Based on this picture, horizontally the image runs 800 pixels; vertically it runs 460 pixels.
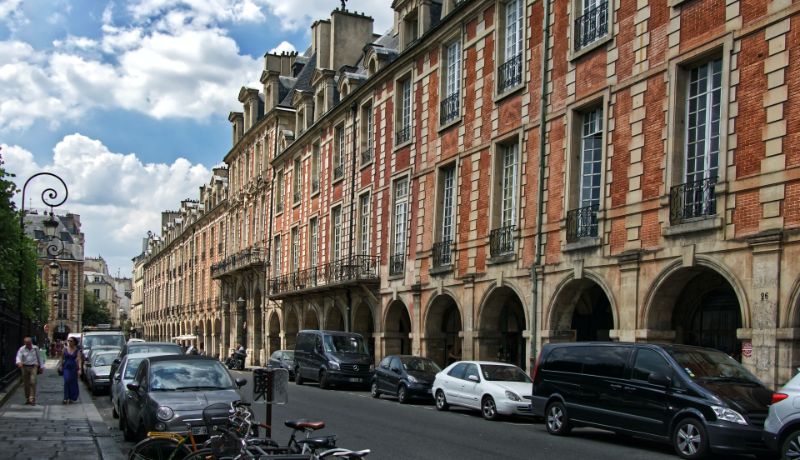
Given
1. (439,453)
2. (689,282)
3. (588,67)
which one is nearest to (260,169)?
(588,67)

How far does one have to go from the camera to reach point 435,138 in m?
29.3

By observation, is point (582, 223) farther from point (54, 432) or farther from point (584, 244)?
point (54, 432)

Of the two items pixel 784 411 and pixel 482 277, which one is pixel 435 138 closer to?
pixel 482 277

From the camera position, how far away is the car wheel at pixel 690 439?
1226cm

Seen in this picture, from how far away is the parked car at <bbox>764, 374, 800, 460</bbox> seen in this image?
10.7m

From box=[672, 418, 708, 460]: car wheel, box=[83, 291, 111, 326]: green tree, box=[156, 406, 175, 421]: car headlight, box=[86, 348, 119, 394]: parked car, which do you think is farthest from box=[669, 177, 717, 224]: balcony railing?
box=[83, 291, 111, 326]: green tree

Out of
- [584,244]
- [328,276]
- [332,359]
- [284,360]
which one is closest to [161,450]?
[584,244]

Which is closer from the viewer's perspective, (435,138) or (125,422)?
(125,422)

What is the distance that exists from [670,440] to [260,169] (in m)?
45.3

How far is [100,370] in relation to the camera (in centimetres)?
2417

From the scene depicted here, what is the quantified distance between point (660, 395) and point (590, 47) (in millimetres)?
10434

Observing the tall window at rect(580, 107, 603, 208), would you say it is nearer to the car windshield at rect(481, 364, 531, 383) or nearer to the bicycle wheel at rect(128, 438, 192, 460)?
the car windshield at rect(481, 364, 531, 383)

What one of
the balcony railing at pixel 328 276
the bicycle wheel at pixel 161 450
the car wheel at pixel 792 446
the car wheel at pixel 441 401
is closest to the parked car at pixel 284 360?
the balcony railing at pixel 328 276

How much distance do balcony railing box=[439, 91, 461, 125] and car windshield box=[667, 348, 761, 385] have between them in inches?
610
